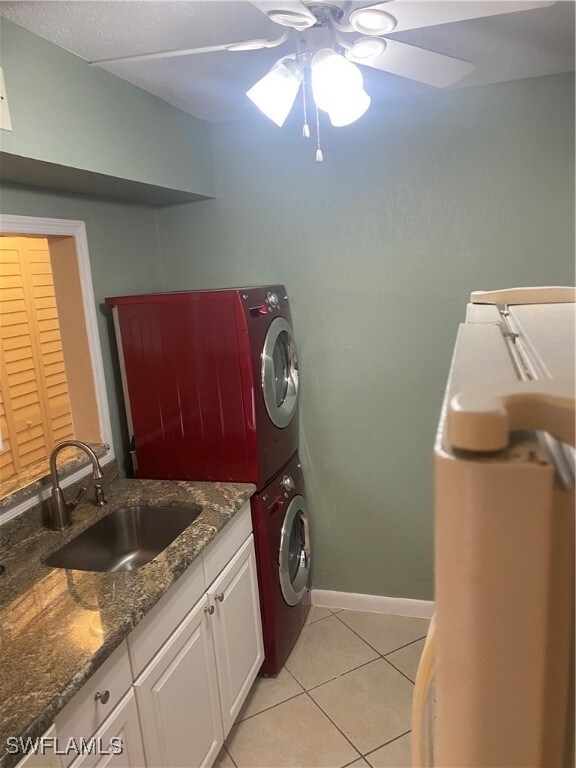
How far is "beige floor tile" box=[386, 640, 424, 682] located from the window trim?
163cm

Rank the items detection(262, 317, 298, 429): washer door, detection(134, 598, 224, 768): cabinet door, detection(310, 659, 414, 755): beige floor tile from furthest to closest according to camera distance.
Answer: detection(262, 317, 298, 429): washer door → detection(310, 659, 414, 755): beige floor tile → detection(134, 598, 224, 768): cabinet door

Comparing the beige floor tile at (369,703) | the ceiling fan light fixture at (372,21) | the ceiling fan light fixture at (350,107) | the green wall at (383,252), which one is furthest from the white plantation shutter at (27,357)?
the ceiling fan light fixture at (372,21)

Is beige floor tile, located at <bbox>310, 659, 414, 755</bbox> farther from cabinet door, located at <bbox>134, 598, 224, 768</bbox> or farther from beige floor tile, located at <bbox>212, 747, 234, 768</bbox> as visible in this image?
cabinet door, located at <bbox>134, 598, 224, 768</bbox>

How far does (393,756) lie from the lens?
2057mm

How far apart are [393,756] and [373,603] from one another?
0.88 m

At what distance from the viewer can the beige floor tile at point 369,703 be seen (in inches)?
85.4

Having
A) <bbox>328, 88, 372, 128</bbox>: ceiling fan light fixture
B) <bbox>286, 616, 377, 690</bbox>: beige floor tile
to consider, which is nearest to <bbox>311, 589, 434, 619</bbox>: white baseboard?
<bbox>286, 616, 377, 690</bbox>: beige floor tile

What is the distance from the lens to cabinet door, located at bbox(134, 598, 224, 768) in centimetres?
156

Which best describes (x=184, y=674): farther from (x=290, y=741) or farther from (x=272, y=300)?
(x=272, y=300)

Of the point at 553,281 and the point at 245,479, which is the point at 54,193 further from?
the point at 553,281

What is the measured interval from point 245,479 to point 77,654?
107 cm

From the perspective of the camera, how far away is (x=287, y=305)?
2.60 m

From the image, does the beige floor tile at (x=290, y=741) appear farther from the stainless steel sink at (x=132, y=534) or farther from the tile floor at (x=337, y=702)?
the stainless steel sink at (x=132, y=534)

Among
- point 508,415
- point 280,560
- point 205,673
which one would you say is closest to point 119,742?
point 205,673
